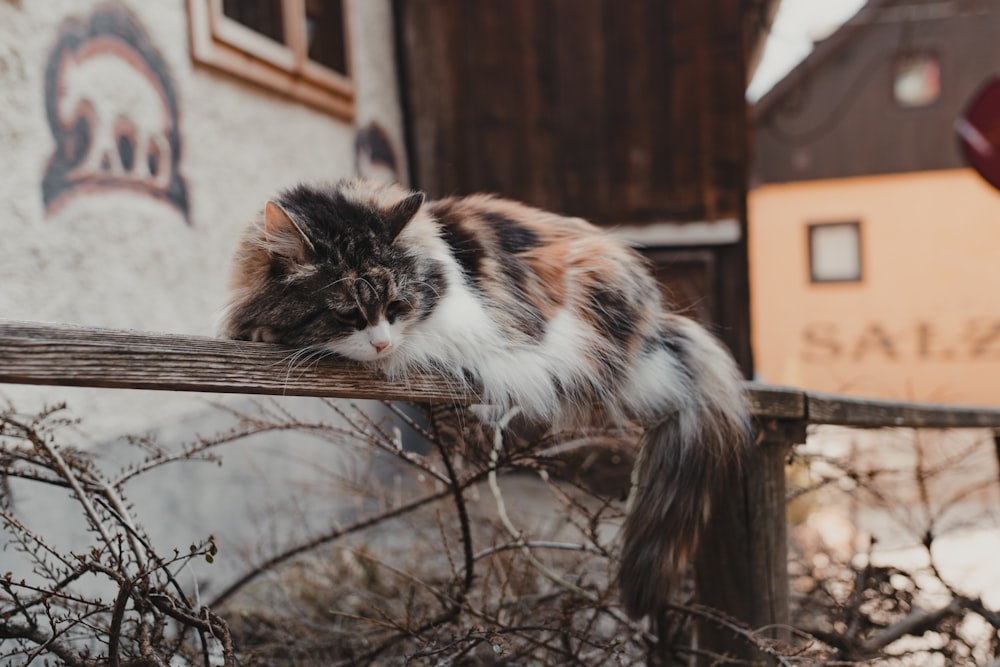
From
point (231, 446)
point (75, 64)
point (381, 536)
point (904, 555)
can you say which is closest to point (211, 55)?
point (75, 64)

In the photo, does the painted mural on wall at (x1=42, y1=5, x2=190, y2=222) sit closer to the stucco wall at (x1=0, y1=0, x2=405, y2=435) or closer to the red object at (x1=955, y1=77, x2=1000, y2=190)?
the stucco wall at (x1=0, y1=0, x2=405, y2=435)

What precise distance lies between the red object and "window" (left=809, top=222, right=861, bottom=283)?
917 cm

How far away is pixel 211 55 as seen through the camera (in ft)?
11.2

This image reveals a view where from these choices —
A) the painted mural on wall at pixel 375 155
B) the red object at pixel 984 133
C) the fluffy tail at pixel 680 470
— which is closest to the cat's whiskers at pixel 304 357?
the fluffy tail at pixel 680 470

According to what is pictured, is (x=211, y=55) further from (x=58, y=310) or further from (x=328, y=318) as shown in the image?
(x=328, y=318)

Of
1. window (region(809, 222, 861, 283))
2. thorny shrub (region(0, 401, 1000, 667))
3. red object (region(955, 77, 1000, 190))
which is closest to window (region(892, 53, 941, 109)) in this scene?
window (region(809, 222, 861, 283))

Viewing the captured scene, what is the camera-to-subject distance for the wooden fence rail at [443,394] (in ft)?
3.41

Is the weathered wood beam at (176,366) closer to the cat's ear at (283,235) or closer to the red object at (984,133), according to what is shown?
the cat's ear at (283,235)

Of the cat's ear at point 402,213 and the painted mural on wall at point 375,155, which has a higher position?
the painted mural on wall at point 375,155

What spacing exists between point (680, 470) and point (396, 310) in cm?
71

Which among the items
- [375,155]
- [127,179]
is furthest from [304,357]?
[375,155]

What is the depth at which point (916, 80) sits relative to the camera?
12.6 metres

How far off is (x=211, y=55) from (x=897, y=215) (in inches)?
452

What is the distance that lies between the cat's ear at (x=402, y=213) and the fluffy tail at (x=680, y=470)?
2.18ft
